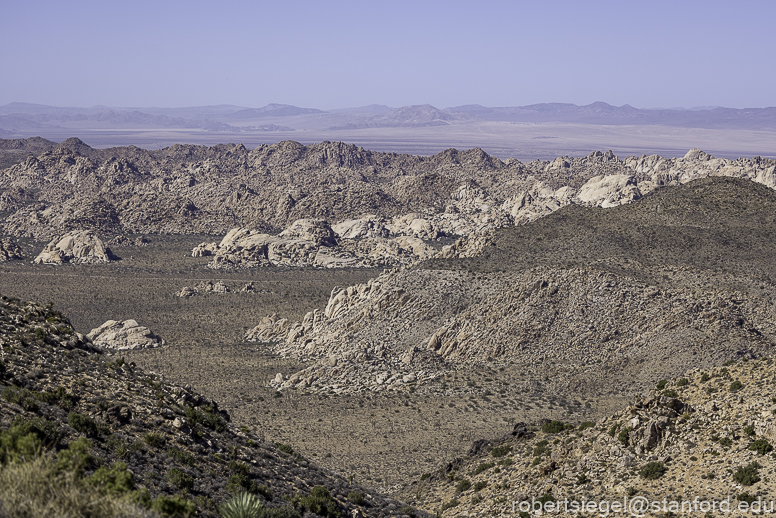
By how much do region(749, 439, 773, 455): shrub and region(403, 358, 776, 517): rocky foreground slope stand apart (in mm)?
27

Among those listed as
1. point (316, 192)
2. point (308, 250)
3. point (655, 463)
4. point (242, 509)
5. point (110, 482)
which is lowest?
point (308, 250)

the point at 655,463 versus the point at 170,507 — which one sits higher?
the point at 170,507

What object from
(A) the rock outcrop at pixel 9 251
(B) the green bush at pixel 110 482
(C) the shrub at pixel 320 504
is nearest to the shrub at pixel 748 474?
(C) the shrub at pixel 320 504

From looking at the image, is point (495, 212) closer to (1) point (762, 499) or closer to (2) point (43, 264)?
(2) point (43, 264)

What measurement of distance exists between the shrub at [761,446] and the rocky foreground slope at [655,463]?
3 centimetres

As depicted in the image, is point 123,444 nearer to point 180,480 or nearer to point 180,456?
point 180,456

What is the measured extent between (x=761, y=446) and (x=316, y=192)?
405 feet

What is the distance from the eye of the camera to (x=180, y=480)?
1786 cm

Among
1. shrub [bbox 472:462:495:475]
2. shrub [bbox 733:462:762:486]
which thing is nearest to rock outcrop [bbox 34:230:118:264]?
shrub [bbox 472:462:495:475]

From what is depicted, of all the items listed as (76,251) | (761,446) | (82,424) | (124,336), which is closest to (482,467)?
(761,446)

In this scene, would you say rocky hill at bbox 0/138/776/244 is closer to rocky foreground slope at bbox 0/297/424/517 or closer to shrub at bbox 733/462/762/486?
rocky foreground slope at bbox 0/297/424/517

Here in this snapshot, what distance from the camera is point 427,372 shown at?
44656 millimetres

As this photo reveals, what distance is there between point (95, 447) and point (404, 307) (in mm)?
33587

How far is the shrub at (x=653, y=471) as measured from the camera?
2111 centimetres
